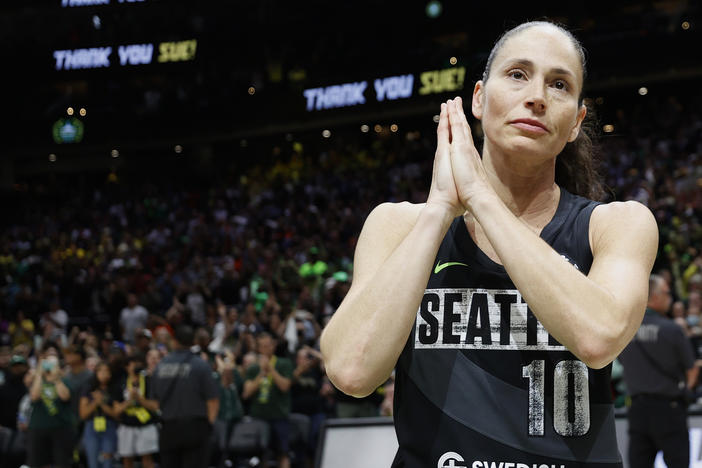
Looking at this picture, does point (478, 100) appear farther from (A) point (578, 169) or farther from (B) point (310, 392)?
(B) point (310, 392)

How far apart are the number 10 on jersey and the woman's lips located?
1.49 ft

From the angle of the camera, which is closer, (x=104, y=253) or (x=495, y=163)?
(x=495, y=163)

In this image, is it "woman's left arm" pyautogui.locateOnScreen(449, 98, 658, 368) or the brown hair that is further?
the brown hair

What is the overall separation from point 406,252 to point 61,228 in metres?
27.1

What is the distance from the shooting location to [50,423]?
11.1 metres

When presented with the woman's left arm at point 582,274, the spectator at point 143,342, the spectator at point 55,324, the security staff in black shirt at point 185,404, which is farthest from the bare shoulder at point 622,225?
the spectator at point 55,324

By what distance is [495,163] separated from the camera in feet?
6.63

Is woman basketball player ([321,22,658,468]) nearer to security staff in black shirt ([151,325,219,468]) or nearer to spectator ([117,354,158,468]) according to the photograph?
security staff in black shirt ([151,325,219,468])

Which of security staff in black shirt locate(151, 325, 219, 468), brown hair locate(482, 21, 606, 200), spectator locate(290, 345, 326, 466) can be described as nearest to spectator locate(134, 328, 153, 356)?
spectator locate(290, 345, 326, 466)

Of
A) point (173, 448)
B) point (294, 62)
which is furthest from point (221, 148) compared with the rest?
point (173, 448)

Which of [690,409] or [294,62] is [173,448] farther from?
[294,62]

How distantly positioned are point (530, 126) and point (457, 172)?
170mm

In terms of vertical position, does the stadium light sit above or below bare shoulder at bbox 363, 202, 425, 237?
above

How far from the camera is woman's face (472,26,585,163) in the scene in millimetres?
1899
